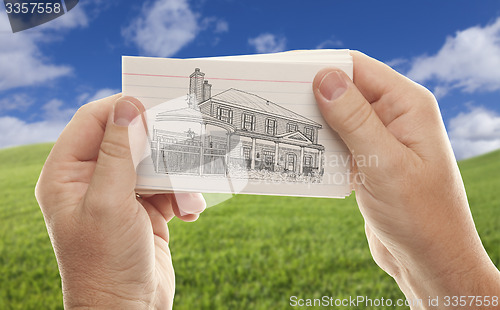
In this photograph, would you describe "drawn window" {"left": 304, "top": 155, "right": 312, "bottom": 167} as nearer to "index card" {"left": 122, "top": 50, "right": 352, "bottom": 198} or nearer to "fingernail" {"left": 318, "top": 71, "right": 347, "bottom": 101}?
"index card" {"left": 122, "top": 50, "right": 352, "bottom": 198}

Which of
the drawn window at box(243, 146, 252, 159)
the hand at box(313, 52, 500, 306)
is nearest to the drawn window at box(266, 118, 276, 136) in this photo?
the drawn window at box(243, 146, 252, 159)

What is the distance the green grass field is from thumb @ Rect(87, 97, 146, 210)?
2.99m

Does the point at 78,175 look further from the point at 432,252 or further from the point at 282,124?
the point at 432,252

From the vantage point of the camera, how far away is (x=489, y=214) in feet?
27.9

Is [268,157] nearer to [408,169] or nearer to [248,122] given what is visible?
[248,122]

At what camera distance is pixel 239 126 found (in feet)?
5.48

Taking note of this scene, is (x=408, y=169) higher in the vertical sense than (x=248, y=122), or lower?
lower

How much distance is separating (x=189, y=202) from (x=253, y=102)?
802 mm

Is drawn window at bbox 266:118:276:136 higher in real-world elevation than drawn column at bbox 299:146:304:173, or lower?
higher

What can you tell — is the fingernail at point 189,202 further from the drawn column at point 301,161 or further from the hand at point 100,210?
the drawn column at point 301,161

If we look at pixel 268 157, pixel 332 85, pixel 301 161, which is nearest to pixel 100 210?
pixel 268 157

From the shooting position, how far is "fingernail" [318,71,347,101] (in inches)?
59.9

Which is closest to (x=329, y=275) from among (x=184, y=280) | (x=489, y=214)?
(x=184, y=280)

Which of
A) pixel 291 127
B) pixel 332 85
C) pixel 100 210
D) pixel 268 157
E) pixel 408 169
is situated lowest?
pixel 100 210
